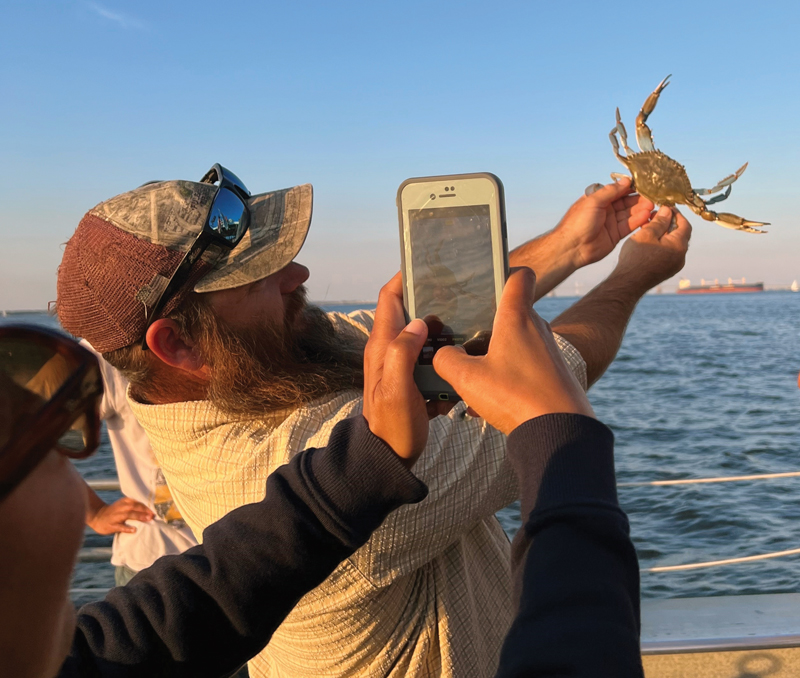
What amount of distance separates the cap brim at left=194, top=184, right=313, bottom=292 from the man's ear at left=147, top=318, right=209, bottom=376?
116 millimetres

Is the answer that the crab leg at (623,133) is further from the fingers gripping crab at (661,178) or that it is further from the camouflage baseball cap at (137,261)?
the camouflage baseball cap at (137,261)

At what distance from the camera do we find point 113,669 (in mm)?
1058

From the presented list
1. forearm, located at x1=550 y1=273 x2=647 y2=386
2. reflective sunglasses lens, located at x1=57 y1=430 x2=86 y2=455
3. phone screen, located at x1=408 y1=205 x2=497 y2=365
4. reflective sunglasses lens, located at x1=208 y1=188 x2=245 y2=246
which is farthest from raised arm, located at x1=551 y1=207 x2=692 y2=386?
reflective sunglasses lens, located at x1=57 y1=430 x2=86 y2=455

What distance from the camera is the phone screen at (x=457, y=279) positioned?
136 centimetres

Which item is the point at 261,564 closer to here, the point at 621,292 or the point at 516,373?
the point at 516,373

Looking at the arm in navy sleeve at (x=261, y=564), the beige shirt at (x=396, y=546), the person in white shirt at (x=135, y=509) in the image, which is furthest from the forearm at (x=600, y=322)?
the person in white shirt at (x=135, y=509)

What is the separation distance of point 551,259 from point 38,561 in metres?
1.75

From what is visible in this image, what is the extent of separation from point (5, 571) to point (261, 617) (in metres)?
0.61

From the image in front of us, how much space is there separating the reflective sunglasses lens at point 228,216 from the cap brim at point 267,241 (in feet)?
0.08

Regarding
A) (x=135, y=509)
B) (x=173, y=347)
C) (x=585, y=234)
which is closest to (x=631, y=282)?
(x=585, y=234)

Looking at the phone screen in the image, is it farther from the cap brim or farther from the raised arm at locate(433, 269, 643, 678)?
Answer: the cap brim

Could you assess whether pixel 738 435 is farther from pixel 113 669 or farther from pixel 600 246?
pixel 113 669

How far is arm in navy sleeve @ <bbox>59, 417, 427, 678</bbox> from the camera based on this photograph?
1.14 meters

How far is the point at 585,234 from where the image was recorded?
218 centimetres
